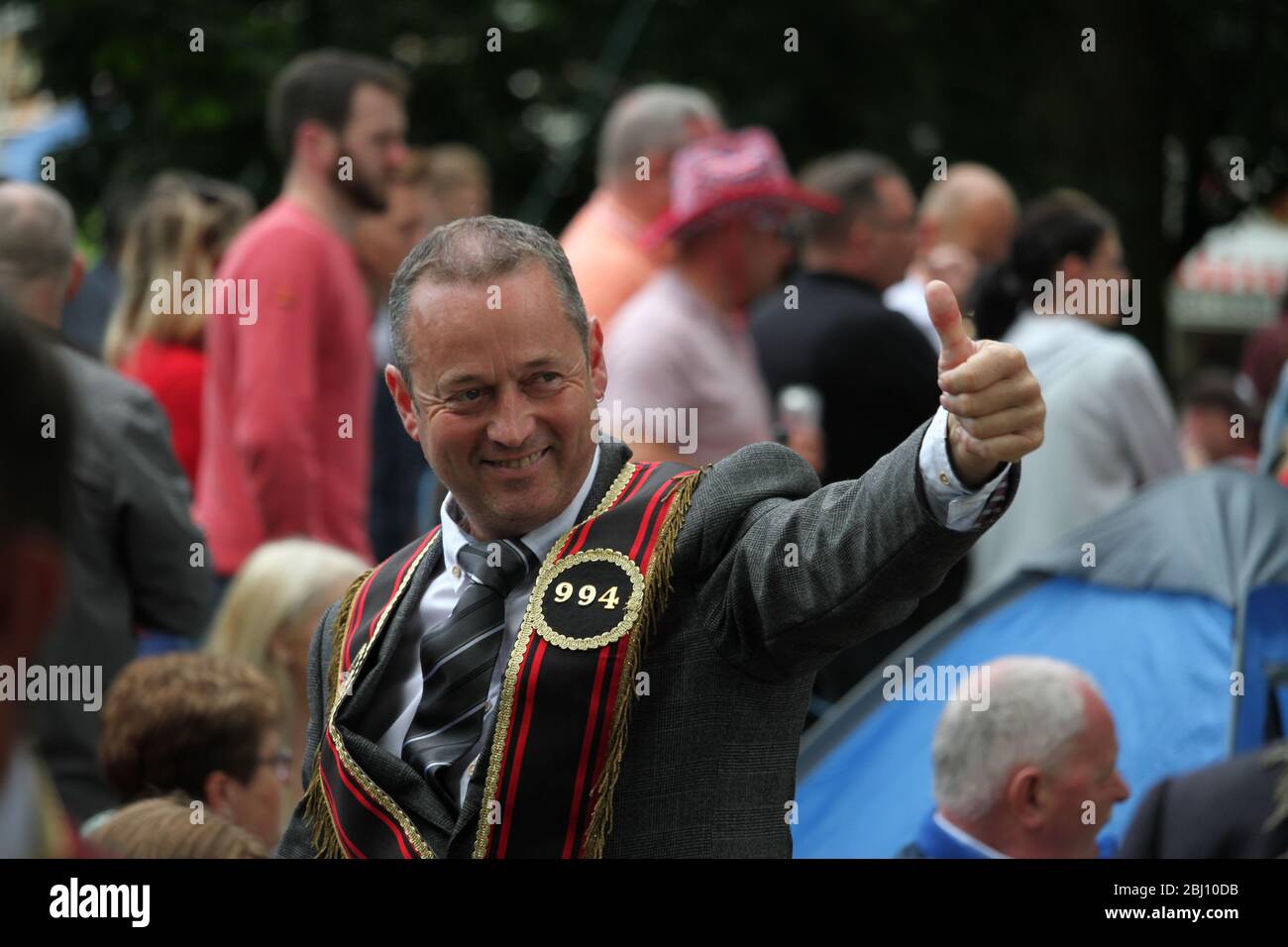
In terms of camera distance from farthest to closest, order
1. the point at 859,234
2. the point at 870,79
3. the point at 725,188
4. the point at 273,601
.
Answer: the point at 870,79 < the point at 859,234 < the point at 725,188 < the point at 273,601

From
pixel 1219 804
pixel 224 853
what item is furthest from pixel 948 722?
pixel 224 853

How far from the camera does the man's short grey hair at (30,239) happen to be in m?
4.12

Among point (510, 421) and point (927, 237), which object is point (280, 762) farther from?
point (927, 237)

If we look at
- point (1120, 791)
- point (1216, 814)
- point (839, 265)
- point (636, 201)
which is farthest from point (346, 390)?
point (1216, 814)

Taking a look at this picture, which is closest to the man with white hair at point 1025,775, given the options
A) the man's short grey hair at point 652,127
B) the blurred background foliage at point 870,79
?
the man's short grey hair at point 652,127

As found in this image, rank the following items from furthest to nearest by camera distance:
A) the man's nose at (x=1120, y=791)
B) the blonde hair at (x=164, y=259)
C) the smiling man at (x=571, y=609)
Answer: the blonde hair at (x=164, y=259) → the man's nose at (x=1120, y=791) → the smiling man at (x=571, y=609)

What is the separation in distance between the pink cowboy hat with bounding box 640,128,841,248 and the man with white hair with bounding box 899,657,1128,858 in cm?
175

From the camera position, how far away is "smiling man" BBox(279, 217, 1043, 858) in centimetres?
211

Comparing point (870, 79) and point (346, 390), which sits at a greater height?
point (870, 79)

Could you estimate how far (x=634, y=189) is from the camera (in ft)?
18.9

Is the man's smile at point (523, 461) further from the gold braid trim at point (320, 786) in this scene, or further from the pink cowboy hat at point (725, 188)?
the pink cowboy hat at point (725, 188)

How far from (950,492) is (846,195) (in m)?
3.79

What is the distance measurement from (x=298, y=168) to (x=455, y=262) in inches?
124

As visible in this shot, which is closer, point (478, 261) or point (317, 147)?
point (478, 261)
